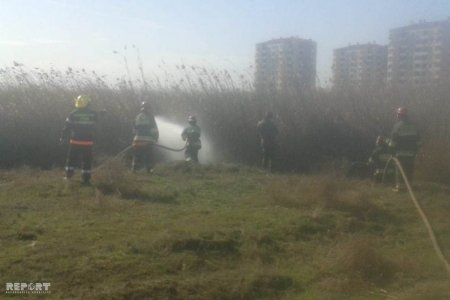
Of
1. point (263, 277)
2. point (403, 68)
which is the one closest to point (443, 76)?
point (403, 68)

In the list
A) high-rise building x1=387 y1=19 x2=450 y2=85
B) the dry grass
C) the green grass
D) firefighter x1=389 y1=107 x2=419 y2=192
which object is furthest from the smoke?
firefighter x1=389 y1=107 x2=419 y2=192

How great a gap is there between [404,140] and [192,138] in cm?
583

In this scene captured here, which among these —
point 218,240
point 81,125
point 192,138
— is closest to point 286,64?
point 192,138

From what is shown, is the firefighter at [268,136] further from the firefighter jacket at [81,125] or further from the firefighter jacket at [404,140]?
the firefighter jacket at [81,125]

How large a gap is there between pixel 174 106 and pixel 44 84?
4.32 meters

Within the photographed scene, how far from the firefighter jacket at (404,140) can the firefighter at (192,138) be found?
215 inches

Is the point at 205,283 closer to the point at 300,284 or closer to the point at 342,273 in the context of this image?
the point at 300,284

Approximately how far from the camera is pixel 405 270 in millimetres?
7613

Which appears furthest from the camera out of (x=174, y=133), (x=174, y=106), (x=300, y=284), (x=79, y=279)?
(x=174, y=106)

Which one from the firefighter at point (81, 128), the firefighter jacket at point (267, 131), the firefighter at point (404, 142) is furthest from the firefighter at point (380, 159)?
the firefighter at point (81, 128)

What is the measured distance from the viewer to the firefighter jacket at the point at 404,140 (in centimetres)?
1380

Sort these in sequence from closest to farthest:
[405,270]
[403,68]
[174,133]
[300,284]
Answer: [300,284] → [405,270] → [174,133] → [403,68]

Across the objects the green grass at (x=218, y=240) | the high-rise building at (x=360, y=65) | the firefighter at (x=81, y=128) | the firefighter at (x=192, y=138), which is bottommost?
the green grass at (x=218, y=240)

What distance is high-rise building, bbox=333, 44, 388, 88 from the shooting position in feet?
71.4
